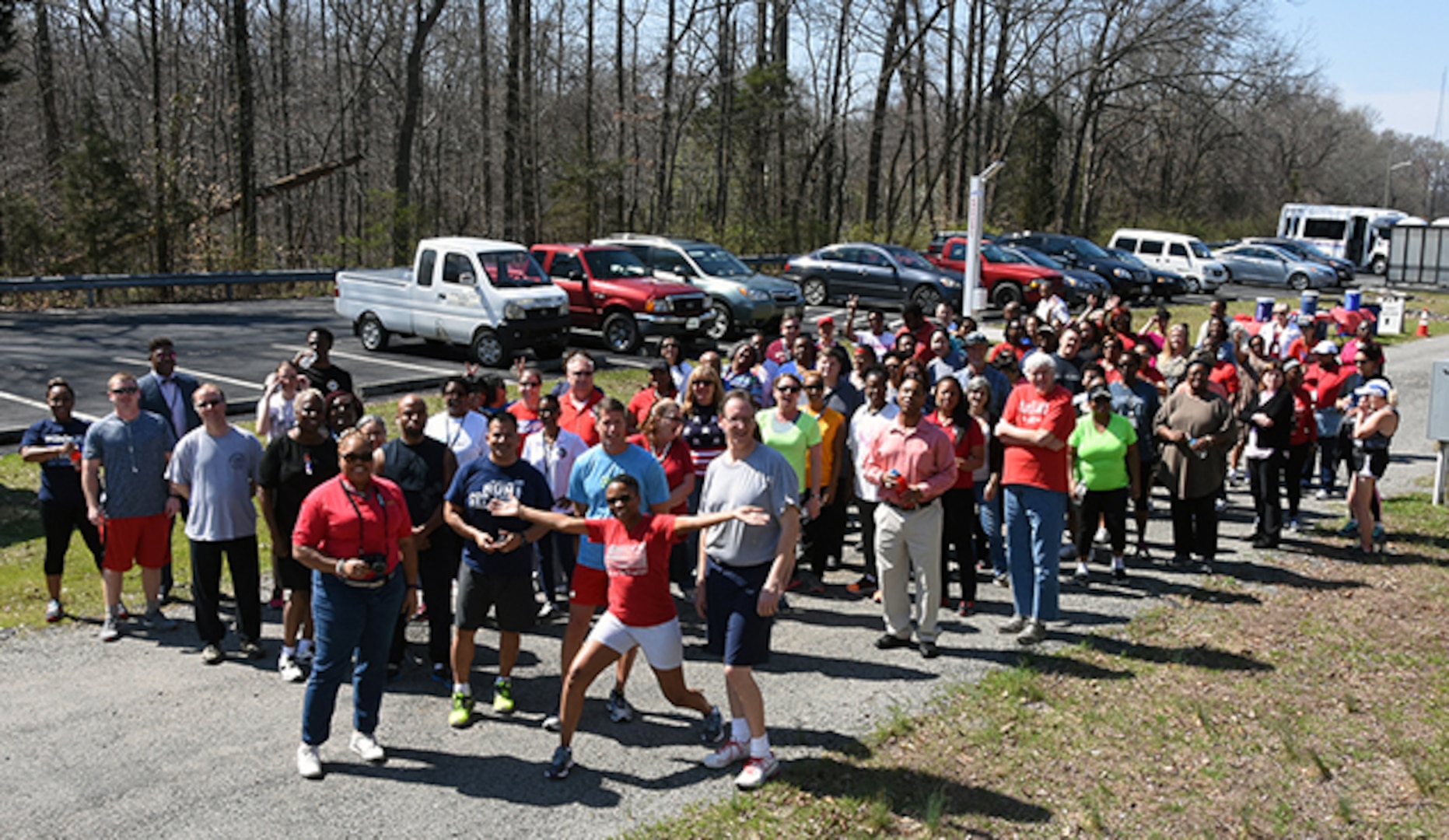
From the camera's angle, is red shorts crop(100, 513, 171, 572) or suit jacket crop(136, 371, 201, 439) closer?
red shorts crop(100, 513, 171, 572)

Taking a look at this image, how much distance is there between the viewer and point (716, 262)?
2219 centimetres

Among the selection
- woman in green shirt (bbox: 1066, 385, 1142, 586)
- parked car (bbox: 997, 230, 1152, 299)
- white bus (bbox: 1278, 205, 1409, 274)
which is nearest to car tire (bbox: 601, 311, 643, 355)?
woman in green shirt (bbox: 1066, 385, 1142, 586)

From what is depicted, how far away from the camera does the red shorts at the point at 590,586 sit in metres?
6.22

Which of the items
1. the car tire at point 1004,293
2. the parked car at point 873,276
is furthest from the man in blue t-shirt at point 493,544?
the car tire at point 1004,293

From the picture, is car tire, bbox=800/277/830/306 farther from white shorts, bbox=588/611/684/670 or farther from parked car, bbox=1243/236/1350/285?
parked car, bbox=1243/236/1350/285

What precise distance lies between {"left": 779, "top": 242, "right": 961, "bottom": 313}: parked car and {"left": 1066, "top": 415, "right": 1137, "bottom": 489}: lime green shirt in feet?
54.0

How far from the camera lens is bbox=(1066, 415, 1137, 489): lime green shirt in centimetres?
902

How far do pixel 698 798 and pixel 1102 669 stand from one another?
10.3ft

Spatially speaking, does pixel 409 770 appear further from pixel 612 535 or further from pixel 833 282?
pixel 833 282

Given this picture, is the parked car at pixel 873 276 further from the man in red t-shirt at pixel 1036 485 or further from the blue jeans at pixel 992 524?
the man in red t-shirt at pixel 1036 485

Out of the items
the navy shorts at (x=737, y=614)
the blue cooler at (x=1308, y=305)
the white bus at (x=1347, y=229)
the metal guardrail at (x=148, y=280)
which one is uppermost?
the white bus at (x=1347, y=229)

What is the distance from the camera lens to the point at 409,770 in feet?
19.4

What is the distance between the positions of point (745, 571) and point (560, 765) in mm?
1342

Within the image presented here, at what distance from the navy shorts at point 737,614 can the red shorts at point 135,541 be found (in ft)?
13.2
